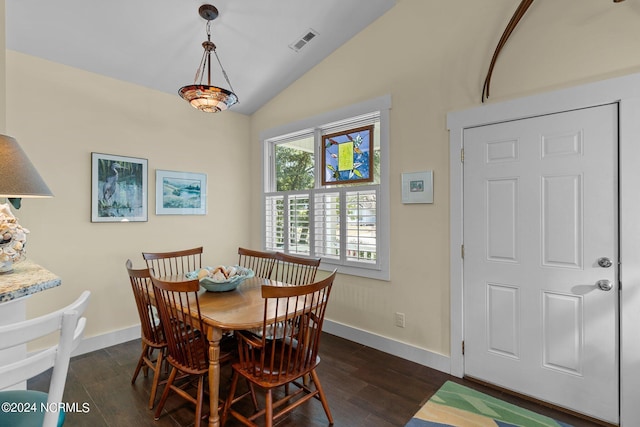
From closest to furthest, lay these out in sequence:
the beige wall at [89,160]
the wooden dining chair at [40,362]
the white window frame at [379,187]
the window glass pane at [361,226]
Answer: the wooden dining chair at [40,362]
the beige wall at [89,160]
the white window frame at [379,187]
the window glass pane at [361,226]

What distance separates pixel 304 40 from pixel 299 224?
205 cm

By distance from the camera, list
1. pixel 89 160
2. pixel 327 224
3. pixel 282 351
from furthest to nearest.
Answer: pixel 327 224 → pixel 89 160 → pixel 282 351

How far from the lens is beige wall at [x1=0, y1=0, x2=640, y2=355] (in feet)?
7.25

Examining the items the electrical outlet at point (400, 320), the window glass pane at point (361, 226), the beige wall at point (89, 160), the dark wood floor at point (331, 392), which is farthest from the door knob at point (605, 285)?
the beige wall at point (89, 160)

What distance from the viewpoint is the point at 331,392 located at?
2.41 meters

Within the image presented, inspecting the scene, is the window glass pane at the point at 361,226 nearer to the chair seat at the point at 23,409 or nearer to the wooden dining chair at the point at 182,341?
the wooden dining chair at the point at 182,341

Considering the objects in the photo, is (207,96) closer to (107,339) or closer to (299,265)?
(299,265)

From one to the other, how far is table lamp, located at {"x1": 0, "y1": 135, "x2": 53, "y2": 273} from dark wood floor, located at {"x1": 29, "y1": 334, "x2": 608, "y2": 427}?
126 centimetres

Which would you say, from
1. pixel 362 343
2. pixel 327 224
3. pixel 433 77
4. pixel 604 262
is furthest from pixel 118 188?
pixel 604 262

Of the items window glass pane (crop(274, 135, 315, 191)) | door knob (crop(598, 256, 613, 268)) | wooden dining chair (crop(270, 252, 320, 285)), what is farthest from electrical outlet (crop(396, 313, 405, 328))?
window glass pane (crop(274, 135, 315, 191))

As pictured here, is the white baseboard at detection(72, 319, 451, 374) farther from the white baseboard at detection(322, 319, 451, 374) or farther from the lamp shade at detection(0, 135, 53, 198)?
the lamp shade at detection(0, 135, 53, 198)

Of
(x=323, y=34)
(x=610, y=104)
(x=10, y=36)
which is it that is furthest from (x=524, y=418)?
(x=10, y=36)

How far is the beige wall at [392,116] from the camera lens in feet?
7.25

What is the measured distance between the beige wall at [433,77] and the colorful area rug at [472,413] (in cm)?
45
